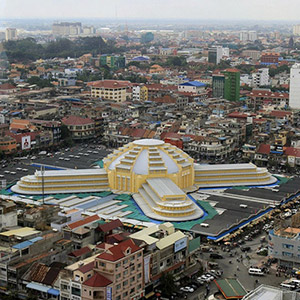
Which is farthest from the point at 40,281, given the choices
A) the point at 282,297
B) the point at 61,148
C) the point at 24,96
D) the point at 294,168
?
the point at 24,96

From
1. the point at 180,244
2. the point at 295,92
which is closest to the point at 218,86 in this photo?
the point at 295,92

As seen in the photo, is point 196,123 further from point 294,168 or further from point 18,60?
point 18,60

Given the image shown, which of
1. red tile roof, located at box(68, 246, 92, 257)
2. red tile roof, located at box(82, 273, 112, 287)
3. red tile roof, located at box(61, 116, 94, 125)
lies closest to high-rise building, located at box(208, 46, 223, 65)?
red tile roof, located at box(61, 116, 94, 125)

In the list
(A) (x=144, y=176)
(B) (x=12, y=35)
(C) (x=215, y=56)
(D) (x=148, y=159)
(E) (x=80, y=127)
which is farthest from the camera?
(B) (x=12, y=35)

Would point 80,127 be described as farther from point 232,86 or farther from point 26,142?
point 232,86

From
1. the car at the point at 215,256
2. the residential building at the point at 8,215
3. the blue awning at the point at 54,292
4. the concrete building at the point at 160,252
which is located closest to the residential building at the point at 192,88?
the car at the point at 215,256

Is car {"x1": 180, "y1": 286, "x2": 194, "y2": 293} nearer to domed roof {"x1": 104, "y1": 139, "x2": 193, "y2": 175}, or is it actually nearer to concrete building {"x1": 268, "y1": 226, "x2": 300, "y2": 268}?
Answer: concrete building {"x1": 268, "y1": 226, "x2": 300, "y2": 268}

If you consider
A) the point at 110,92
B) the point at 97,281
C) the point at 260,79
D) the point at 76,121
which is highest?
the point at 97,281

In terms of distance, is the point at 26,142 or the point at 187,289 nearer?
the point at 187,289
